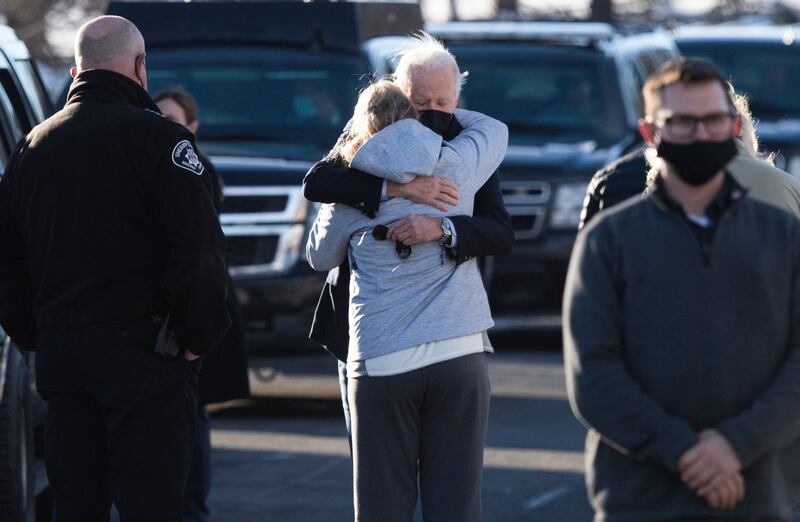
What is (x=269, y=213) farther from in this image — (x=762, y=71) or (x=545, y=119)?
(x=762, y=71)

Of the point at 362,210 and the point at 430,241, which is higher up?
the point at 362,210

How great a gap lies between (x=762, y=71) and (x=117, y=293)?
A: 12092 millimetres

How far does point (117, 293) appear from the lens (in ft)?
16.9

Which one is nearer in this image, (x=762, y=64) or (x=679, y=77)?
(x=679, y=77)

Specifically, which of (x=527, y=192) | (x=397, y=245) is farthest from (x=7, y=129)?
(x=527, y=192)

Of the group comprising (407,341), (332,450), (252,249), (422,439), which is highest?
(407,341)

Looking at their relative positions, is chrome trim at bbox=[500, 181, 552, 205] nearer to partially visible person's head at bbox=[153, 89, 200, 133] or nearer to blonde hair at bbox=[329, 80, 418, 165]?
partially visible person's head at bbox=[153, 89, 200, 133]

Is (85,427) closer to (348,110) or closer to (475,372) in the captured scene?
(475,372)

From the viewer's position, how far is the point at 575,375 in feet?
13.0

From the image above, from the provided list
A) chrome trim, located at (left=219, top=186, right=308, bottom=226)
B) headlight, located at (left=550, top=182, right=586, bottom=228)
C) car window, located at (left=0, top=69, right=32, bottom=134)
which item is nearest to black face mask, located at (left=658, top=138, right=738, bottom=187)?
car window, located at (left=0, top=69, right=32, bottom=134)

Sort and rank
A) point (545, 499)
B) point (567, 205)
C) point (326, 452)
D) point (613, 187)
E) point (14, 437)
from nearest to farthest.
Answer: point (613, 187), point (14, 437), point (545, 499), point (326, 452), point (567, 205)

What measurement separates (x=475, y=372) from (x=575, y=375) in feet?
4.07

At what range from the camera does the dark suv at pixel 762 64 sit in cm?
1608

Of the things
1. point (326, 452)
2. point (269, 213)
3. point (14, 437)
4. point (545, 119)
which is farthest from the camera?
point (545, 119)
